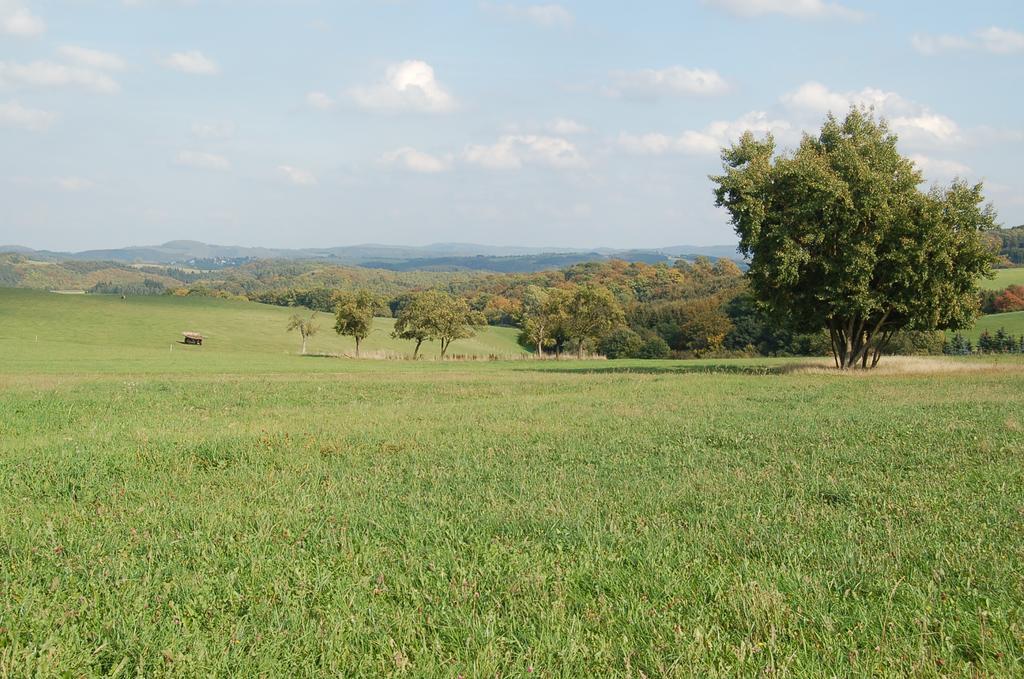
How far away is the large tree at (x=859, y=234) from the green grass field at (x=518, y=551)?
70.3 feet

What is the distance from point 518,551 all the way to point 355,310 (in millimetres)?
74368

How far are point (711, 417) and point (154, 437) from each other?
37.0 ft

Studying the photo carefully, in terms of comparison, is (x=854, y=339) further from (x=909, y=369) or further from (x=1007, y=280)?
(x=1007, y=280)

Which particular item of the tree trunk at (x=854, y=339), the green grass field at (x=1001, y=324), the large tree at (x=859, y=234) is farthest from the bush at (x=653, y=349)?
the large tree at (x=859, y=234)

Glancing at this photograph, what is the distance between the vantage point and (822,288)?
34938 mm

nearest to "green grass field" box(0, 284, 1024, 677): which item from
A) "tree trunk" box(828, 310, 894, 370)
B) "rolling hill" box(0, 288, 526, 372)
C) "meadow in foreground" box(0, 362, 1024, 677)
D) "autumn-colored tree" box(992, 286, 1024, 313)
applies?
"meadow in foreground" box(0, 362, 1024, 677)

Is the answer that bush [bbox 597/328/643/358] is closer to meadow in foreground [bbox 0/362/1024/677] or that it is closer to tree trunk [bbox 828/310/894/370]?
tree trunk [bbox 828/310/894/370]

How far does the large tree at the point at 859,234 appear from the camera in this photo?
1299 inches

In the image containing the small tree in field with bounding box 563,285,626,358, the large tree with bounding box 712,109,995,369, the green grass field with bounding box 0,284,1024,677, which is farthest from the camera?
the small tree in field with bounding box 563,285,626,358

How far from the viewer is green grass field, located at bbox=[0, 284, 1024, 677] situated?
4.41 meters

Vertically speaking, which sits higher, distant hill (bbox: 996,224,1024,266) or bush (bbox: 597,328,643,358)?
distant hill (bbox: 996,224,1024,266)

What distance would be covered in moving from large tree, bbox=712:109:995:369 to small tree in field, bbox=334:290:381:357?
5019cm

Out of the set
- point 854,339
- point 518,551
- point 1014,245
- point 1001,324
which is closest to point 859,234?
point 854,339

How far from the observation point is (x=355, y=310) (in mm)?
78188
